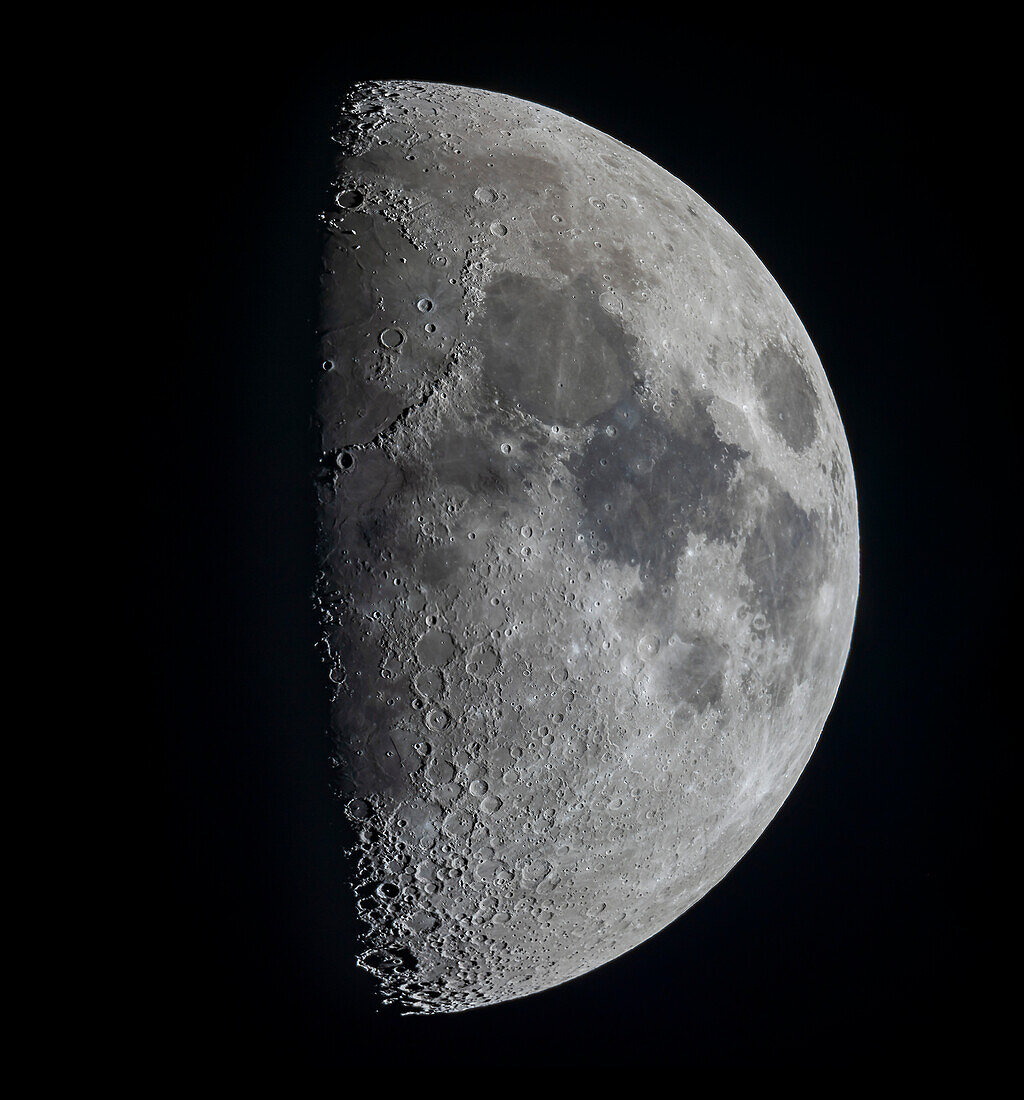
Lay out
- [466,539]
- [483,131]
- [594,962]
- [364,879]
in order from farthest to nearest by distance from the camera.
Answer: [594,962] < [483,131] < [364,879] < [466,539]

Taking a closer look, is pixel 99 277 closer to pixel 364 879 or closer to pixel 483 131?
pixel 483 131

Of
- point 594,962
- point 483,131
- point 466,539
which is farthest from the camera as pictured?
point 594,962

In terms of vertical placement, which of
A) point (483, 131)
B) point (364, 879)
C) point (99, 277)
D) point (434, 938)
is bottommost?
point (434, 938)

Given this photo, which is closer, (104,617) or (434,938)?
(104,617)

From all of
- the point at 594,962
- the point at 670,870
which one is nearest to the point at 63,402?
the point at 670,870

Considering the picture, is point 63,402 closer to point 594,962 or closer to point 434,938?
point 434,938

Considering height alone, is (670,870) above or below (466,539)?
below
